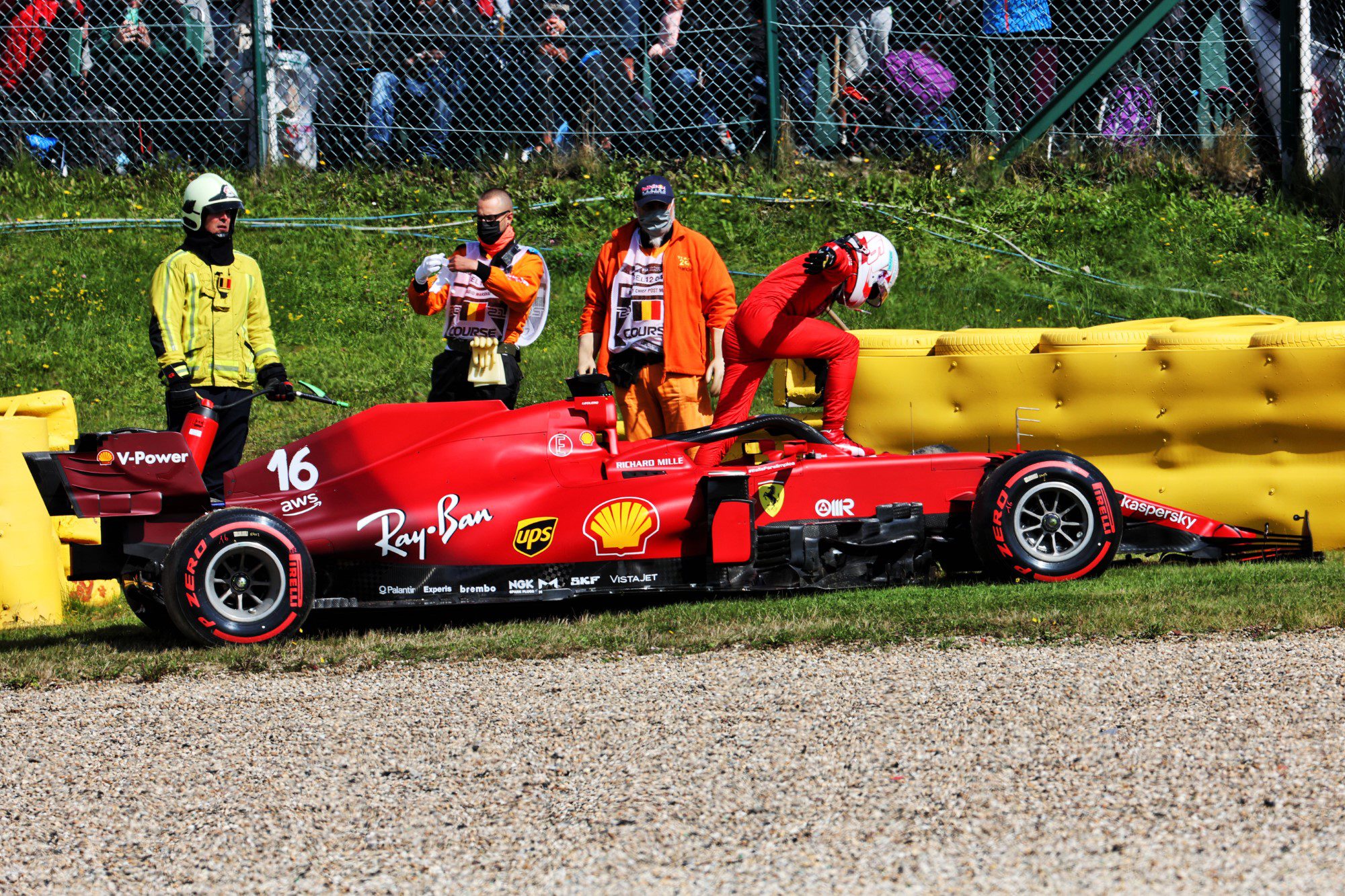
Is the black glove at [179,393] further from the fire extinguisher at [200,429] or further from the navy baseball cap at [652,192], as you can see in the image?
the navy baseball cap at [652,192]

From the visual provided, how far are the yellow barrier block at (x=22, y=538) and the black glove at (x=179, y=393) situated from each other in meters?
0.68

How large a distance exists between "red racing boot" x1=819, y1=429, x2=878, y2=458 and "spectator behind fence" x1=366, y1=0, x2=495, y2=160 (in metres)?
7.77

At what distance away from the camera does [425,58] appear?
13.9 meters

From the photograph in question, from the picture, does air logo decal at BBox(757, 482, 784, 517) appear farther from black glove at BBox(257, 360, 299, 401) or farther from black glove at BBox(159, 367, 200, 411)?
black glove at BBox(159, 367, 200, 411)

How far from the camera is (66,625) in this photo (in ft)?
23.3

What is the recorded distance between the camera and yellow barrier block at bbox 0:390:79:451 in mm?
7613

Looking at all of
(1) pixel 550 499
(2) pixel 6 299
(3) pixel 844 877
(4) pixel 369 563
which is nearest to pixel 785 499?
(1) pixel 550 499

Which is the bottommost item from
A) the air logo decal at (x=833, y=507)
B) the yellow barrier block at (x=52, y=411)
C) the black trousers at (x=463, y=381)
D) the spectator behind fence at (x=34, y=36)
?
the air logo decal at (x=833, y=507)

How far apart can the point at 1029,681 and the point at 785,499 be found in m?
2.01

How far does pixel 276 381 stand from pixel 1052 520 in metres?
3.57

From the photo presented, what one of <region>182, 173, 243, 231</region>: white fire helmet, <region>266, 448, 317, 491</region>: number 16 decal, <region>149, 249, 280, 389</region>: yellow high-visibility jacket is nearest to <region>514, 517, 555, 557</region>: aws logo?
<region>266, 448, 317, 491</region>: number 16 decal

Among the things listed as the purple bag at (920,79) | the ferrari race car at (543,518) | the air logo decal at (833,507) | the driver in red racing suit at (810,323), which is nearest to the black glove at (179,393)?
the ferrari race car at (543,518)

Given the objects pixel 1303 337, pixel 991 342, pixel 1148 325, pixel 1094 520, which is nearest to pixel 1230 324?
pixel 1148 325

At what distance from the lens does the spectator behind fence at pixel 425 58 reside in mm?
13781
